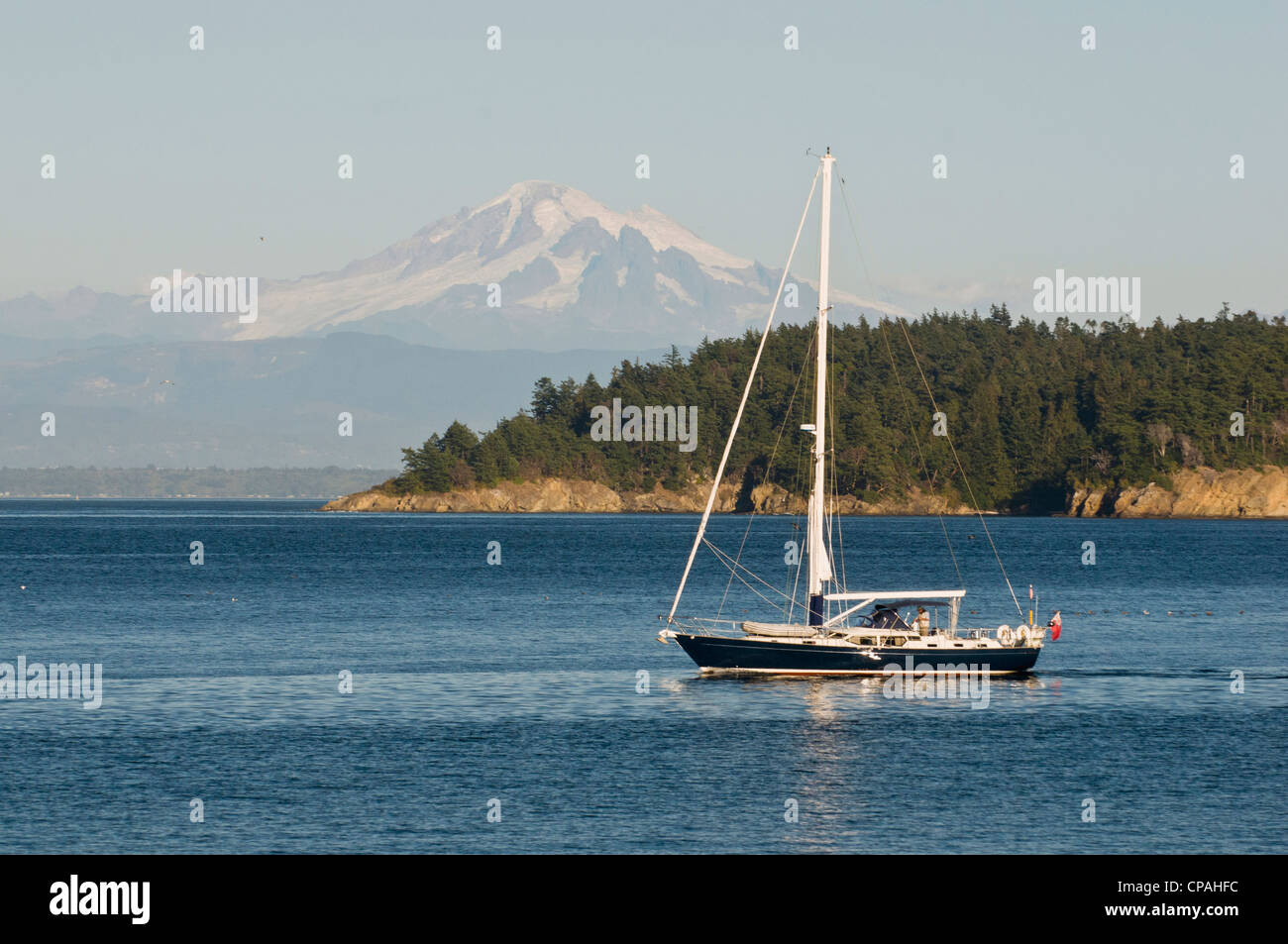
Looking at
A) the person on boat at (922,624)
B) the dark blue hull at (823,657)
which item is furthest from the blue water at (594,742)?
the person on boat at (922,624)

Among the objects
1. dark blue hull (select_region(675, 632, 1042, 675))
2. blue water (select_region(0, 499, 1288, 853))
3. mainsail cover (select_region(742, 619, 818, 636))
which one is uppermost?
mainsail cover (select_region(742, 619, 818, 636))

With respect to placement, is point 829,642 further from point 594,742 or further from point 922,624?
point 594,742

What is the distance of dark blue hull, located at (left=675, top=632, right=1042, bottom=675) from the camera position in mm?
54250

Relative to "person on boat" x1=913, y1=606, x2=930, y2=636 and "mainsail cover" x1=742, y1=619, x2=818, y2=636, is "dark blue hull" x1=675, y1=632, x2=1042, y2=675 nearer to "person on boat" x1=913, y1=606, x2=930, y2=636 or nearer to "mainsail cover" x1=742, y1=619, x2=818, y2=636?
"mainsail cover" x1=742, y1=619, x2=818, y2=636

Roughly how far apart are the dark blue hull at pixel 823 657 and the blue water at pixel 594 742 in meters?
0.86

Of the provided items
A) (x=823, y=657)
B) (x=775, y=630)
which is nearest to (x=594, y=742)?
(x=823, y=657)

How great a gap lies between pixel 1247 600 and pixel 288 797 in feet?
259

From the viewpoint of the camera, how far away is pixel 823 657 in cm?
5434

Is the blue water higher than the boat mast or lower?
lower

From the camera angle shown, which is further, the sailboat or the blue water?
the sailboat

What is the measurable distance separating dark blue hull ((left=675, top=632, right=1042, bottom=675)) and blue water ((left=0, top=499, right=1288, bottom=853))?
86 centimetres

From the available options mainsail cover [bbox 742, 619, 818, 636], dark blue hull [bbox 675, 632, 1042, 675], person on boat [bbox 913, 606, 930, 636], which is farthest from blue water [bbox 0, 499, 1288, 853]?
person on boat [bbox 913, 606, 930, 636]
